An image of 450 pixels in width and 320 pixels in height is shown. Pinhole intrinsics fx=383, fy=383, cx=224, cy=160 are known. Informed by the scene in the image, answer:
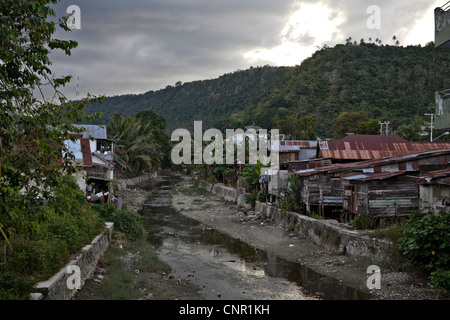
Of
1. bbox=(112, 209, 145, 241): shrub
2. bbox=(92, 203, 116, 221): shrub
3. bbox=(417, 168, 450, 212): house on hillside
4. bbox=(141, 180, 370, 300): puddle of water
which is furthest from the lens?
bbox=(92, 203, 116, 221): shrub

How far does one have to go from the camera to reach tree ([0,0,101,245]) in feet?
18.1

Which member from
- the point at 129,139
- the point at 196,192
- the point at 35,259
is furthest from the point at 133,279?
the point at 129,139

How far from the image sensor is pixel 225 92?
395 feet

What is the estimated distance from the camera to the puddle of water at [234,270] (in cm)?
1048

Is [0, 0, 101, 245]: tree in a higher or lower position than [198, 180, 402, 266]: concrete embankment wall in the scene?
higher

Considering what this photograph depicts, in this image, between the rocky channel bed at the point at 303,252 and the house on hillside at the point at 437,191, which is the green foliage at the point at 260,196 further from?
the house on hillside at the point at 437,191

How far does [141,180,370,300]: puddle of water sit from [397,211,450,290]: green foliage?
1.69 m

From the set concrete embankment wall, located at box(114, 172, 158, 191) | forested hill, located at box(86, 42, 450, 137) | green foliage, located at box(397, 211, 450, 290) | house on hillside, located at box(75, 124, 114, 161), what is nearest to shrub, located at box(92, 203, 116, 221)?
green foliage, located at box(397, 211, 450, 290)

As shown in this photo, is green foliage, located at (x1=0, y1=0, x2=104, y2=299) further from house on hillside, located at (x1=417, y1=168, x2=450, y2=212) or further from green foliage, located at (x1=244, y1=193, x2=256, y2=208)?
green foliage, located at (x1=244, y1=193, x2=256, y2=208)

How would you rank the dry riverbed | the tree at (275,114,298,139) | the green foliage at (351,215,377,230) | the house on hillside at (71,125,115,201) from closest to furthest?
1. the dry riverbed
2. the green foliage at (351,215,377,230)
3. the house on hillside at (71,125,115,201)
4. the tree at (275,114,298,139)

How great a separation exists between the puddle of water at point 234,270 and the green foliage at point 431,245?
169cm
